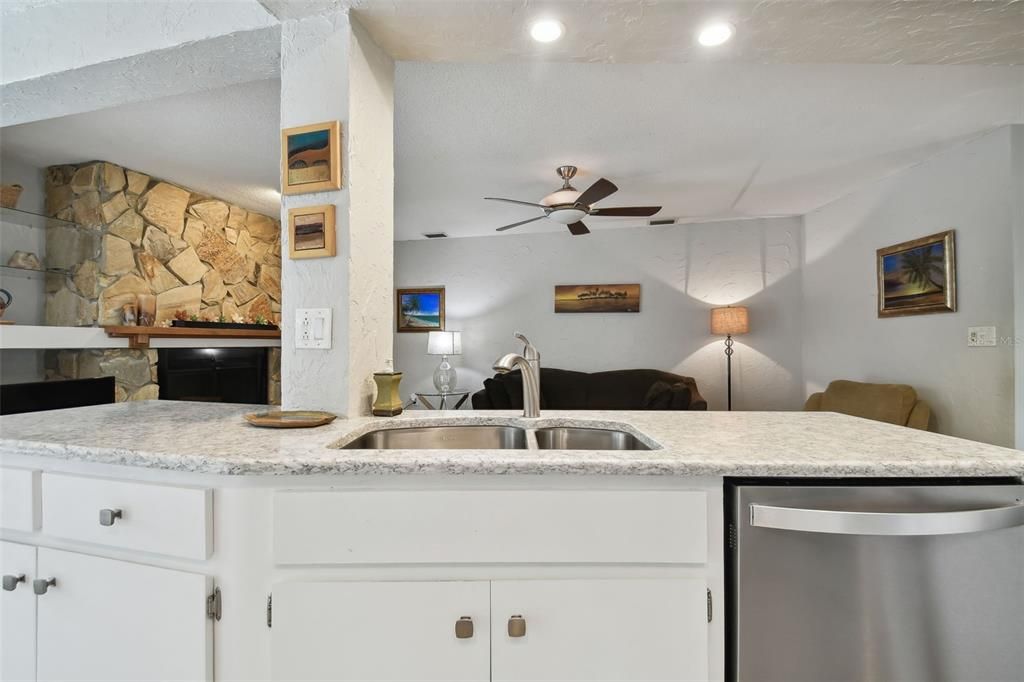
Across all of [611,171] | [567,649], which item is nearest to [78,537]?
[567,649]

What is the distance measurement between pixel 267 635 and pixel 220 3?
1.87 m

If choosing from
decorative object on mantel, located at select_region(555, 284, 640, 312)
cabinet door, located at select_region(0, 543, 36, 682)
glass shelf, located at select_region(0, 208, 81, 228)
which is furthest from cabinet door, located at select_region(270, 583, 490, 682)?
decorative object on mantel, located at select_region(555, 284, 640, 312)

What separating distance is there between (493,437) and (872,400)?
3307 mm

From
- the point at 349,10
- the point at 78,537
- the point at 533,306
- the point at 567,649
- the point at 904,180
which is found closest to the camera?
the point at 567,649

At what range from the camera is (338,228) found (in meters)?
1.42

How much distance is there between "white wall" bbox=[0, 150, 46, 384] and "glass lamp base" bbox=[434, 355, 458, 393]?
3.15m

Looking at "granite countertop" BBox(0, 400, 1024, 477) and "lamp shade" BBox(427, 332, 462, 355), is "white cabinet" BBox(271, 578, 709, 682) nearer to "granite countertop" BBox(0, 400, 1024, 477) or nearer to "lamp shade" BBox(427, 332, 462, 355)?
"granite countertop" BBox(0, 400, 1024, 477)

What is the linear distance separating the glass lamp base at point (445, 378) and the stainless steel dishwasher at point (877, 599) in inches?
172

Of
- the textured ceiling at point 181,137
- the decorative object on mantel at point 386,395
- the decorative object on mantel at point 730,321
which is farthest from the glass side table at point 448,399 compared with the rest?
the decorative object on mantel at point 386,395

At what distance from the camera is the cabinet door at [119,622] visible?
91cm

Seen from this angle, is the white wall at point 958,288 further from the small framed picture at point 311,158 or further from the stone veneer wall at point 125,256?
the stone veneer wall at point 125,256

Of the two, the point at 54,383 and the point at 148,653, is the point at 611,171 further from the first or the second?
the point at 54,383

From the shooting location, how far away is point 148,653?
0.95 m

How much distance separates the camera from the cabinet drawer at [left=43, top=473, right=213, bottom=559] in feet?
2.97
